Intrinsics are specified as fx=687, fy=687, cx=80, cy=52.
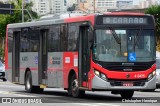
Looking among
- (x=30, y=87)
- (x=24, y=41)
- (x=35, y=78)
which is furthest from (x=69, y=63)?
(x=24, y=41)

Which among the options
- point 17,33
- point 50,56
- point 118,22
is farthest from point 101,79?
point 17,33

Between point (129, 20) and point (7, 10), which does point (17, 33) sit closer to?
point (129, 20)

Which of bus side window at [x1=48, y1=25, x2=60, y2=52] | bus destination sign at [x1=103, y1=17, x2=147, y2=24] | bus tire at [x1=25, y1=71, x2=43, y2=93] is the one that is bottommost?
bus tire at [x1=25, y1=71, x2=43, y2=93]

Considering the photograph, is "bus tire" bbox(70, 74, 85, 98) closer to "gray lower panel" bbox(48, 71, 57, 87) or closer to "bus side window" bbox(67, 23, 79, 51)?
"bus side window" bbox(67, 23, 79, 51)

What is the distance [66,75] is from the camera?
83.1ft

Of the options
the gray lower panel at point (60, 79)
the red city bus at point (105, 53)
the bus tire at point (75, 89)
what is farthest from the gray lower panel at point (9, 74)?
the bus tire at point (75, 89)

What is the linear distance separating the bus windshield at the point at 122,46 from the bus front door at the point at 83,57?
0.78 meters

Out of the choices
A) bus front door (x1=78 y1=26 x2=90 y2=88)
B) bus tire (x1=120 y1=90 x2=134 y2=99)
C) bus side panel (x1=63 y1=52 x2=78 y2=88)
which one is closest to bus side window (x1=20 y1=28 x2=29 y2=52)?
bus side panel (x1=63 y1=52 x2=78 y2=88)

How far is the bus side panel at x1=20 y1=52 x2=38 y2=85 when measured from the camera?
1118 inches

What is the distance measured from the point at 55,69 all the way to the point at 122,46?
434 cm

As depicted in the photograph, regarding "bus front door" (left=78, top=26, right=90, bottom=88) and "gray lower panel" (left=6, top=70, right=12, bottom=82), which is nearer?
"bus front door" (left=78, top=26, right=90, bottom=88)

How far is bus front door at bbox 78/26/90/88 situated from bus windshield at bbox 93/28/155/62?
0.78 m

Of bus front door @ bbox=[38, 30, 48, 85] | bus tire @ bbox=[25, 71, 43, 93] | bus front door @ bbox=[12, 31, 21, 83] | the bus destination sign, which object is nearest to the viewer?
the bus destination sign

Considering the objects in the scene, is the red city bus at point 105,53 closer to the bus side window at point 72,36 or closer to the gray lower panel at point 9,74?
the bus side window at point 72,36
